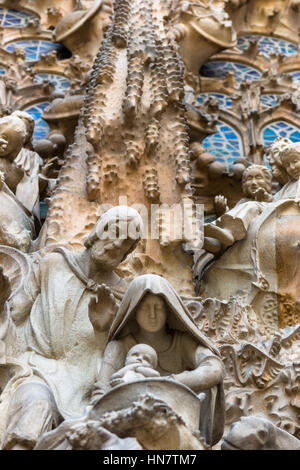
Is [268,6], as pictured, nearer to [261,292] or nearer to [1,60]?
[1,60]

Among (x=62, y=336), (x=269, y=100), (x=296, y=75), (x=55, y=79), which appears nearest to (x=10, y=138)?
(x=62, y=336)

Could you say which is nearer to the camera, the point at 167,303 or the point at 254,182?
the point at 167,303

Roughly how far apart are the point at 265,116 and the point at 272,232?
4185mm

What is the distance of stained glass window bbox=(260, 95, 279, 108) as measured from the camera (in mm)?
12289

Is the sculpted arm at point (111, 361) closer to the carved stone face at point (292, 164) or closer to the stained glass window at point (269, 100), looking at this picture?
the carved stone face at point (292, 164)

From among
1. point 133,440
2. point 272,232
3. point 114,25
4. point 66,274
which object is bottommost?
point 133,440

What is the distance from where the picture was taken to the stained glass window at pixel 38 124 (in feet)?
35.8

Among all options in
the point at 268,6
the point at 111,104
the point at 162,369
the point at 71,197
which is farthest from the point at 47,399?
the point at 268,6

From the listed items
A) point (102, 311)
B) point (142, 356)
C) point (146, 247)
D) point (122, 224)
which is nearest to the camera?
point (142, 356)

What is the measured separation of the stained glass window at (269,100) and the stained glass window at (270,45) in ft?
4.34

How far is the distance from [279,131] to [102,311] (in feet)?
20.5

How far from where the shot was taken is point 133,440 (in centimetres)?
436

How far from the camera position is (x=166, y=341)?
218 inches

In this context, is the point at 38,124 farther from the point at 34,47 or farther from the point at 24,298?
the point at 24,298
